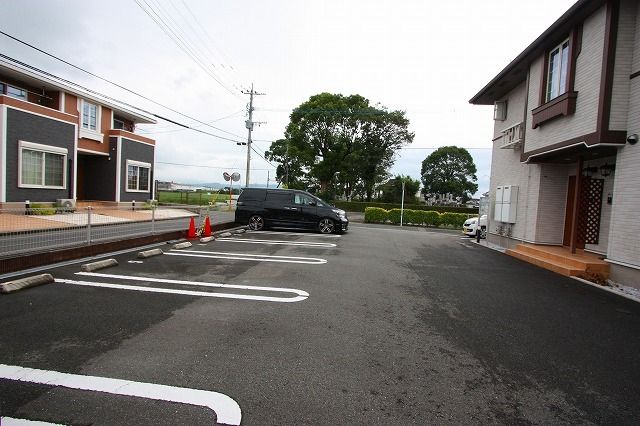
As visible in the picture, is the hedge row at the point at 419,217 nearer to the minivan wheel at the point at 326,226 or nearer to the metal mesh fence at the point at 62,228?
the minivan wheel at the point at 326,226

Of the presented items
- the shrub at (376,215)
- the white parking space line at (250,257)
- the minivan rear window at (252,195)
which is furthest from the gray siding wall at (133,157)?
the white parking space line at (250,257)

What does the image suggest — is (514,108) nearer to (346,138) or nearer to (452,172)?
(346,138)

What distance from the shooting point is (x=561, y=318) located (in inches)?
201

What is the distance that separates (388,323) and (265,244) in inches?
281

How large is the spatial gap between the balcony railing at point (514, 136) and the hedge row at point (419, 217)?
42.4 ft

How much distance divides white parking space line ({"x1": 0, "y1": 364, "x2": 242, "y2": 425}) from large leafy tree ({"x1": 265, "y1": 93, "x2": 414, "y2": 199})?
1343 inches

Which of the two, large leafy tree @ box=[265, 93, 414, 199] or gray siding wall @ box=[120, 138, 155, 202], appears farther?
large leafy tree @ box=[265, 93, 414, 199]

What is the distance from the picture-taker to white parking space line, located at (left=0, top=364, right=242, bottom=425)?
2654 millimetres

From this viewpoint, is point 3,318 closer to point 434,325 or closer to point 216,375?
point 216,375

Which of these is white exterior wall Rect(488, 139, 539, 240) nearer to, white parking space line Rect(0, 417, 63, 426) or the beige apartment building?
the beige apartment building

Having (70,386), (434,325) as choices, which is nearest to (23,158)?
(70,386)

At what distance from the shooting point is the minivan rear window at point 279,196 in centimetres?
1539

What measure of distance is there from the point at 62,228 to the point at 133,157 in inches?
717

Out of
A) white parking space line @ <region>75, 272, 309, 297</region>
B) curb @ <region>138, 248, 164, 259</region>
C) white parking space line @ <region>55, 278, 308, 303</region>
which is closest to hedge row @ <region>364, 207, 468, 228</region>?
curb @ <region>138, 248, 164, 259</region>
